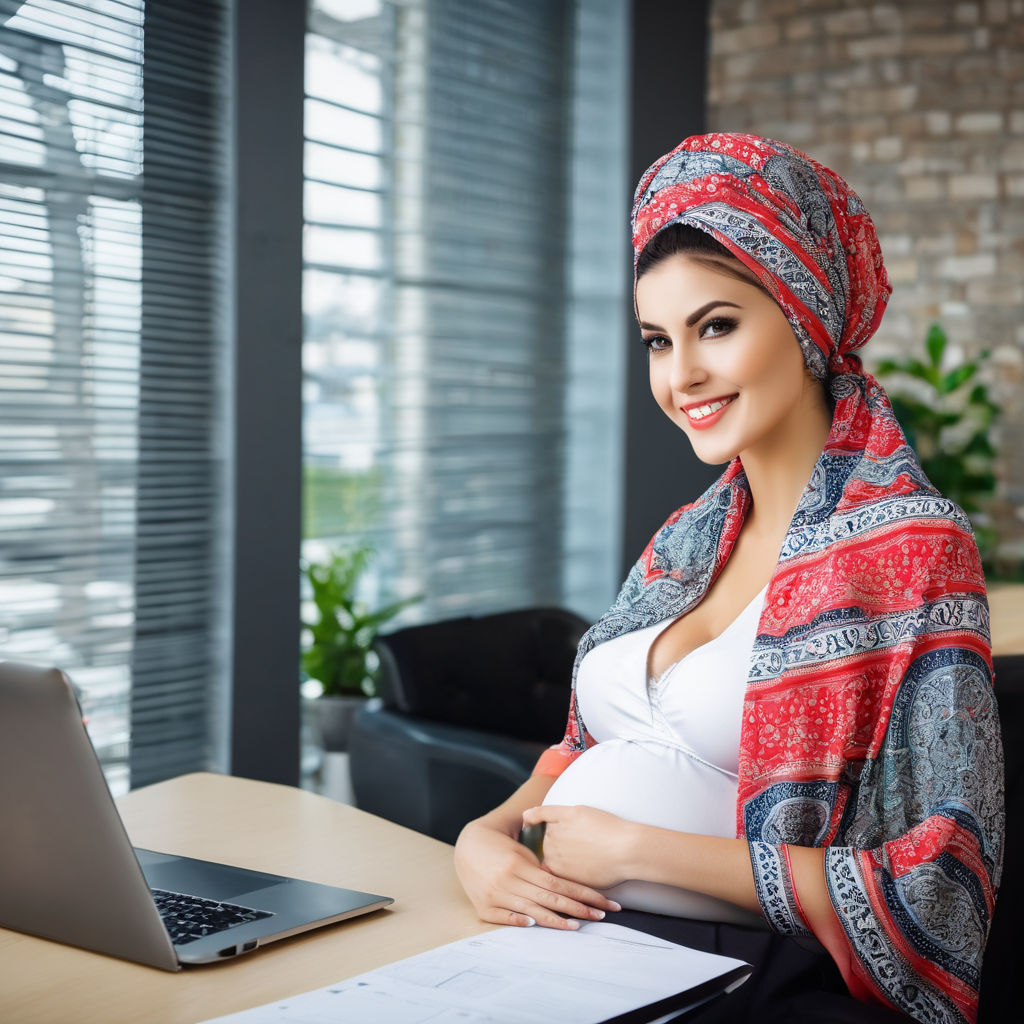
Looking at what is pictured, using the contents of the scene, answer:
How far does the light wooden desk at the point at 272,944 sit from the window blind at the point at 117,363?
3.68ft

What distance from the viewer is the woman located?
116 centimetres

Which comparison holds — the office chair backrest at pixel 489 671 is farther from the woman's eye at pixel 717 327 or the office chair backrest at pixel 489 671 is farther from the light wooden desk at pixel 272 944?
the woman's eye at pixel 717 327

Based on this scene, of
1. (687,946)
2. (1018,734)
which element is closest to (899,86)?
(1018,734)

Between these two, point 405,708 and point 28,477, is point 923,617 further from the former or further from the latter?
point 28,477

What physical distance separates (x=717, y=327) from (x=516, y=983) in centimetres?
81

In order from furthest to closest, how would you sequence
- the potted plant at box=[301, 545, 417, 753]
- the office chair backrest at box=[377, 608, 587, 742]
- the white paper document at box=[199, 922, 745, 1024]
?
1. the potted plant at box=[301, 545, 417, 753]
2. the office chair backrest at box=[377, 608, 587, 742]
3. the white paper document at box=[199, 922, 745, 1024]

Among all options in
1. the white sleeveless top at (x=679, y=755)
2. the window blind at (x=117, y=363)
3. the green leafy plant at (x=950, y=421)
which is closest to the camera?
the white sleeveless top at (x=679, y=755)

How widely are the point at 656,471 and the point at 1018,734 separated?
2824 mm

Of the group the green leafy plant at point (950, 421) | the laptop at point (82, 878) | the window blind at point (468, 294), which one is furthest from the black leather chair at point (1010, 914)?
the green leafy plant at point (950, 421)

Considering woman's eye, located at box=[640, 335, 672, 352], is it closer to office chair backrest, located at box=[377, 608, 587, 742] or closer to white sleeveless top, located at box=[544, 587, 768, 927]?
white sleeveless top, located at box=[544, 587, 768, 927]

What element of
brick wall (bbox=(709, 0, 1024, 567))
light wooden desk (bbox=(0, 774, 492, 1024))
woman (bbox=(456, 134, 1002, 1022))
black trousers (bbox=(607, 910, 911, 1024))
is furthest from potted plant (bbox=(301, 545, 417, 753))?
brick wall (bbox=(709, 0, 1024, 567))

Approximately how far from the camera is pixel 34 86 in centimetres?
254

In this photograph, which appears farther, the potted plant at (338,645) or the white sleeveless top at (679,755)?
the potted plant at (338,645)

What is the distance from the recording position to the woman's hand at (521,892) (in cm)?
119
